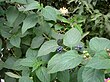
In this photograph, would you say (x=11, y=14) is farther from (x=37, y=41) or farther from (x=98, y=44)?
(x=98, y=44)

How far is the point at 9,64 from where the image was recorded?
43.5 inches

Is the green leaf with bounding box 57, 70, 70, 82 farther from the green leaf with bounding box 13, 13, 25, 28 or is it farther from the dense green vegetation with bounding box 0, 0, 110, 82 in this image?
the green leaf with bounding box 13, 13, 25, 28

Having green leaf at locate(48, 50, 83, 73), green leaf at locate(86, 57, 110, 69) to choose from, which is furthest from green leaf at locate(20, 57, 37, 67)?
green leaf at locate(86, 57, 110, 69)

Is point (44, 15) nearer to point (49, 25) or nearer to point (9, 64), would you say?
point (49, 25)

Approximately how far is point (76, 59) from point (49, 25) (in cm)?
27

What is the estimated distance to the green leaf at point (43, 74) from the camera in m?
0.92

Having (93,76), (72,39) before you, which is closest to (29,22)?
(72,39)

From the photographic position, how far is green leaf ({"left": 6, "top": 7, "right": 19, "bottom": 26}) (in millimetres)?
1086

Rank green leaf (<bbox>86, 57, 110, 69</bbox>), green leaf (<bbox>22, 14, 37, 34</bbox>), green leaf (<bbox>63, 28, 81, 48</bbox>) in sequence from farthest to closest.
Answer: green leaf (<bbox>22, 14, 37, 34</bbox>)
green leaf (<bbox>63, 28, 81, 48</bbox>)
green leaf (<bbox>86, 57, 110, 69</bbox>)

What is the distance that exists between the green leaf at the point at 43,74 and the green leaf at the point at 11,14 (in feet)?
0.73

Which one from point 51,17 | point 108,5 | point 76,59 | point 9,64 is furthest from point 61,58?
point 108,5

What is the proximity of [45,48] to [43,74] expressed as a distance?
0.25 feet

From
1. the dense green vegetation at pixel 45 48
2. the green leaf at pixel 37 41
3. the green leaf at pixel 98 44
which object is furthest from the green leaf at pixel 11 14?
the green leaf at pixel 98 44

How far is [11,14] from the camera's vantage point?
1.10m
